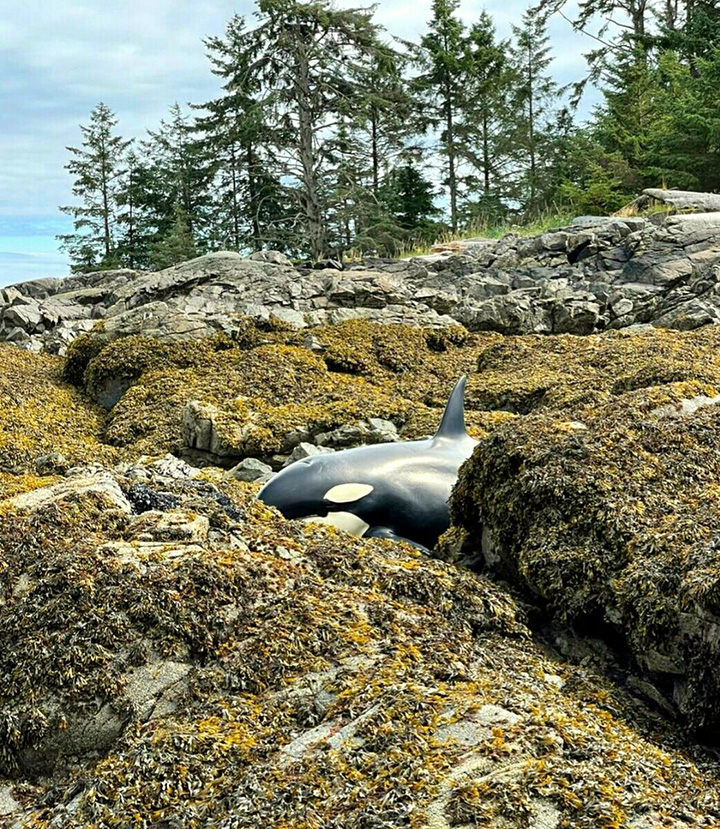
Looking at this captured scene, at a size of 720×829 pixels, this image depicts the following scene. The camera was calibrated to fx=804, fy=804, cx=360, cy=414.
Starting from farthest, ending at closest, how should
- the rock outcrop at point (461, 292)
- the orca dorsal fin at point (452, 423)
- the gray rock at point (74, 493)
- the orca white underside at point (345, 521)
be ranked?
the rock outcrop at point (461, 292) → the orca dorsal fin at point (452, 423) → the orca white underside at point (345, 521) → the gray rock at point (74, 493)

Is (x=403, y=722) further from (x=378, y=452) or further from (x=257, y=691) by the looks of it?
(x=378, y=452)

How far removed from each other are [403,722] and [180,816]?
2.22ft

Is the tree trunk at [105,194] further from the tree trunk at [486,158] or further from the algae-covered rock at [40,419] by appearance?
the algae-covered rock at [40,419]

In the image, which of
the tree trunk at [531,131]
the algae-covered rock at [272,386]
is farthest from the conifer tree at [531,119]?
the algae-covered rock at [272,386]

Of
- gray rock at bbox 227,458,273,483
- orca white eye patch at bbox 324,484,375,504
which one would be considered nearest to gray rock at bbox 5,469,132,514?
orca white eye patch at bbox 324,484,375,504

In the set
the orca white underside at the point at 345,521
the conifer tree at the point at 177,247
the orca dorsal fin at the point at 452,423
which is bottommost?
the orca white underside at the point at 345,521

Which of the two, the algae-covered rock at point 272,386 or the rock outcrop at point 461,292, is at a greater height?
the rock outcrop at point 461,292

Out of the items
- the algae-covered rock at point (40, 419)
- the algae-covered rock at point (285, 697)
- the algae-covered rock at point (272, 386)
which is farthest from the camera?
the algae-covered rock at point (40, 419)

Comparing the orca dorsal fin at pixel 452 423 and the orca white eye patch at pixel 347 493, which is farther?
the orca dorsal fin at pixel 452 423

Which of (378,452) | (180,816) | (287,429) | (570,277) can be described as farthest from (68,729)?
(570,277)

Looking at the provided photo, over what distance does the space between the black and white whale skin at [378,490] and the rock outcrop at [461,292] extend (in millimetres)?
6649

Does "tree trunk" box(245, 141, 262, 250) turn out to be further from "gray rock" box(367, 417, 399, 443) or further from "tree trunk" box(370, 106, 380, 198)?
Answer: "gray rock" box(367, 417, 399, 443)

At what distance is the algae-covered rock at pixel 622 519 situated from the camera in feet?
9.21

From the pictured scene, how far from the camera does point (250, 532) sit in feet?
11.8
